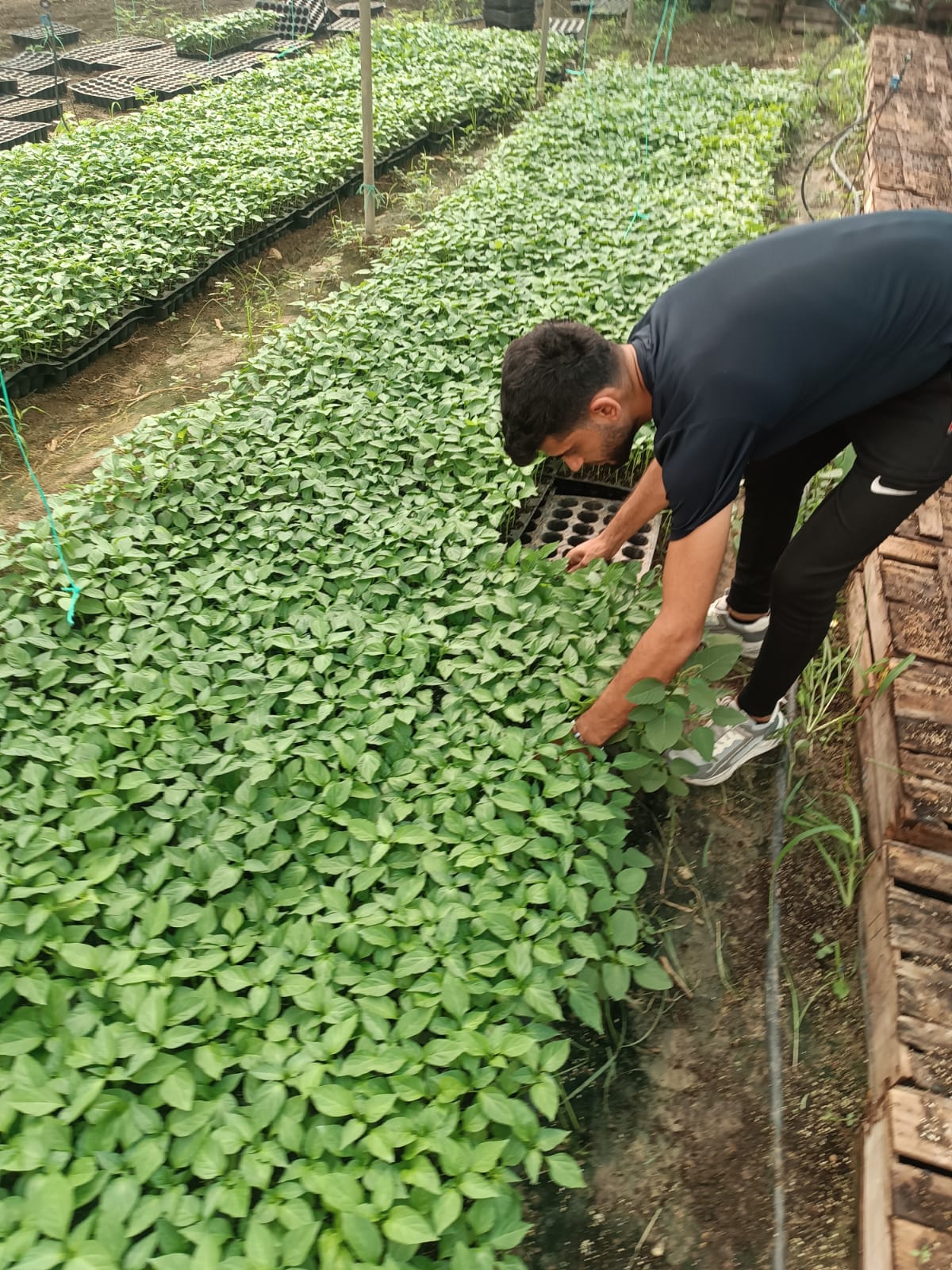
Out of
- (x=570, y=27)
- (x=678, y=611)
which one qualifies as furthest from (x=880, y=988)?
(x=570, y=27)

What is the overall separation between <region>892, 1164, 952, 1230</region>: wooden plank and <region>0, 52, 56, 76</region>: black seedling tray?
9.89m

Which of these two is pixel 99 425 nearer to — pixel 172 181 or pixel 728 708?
pixel 172 181

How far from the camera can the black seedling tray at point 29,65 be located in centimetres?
785

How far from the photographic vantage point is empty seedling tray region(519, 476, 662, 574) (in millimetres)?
3041

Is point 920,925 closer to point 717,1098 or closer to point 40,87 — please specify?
point 717,1098

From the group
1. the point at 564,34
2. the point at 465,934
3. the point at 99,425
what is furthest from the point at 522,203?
the point at 564,34

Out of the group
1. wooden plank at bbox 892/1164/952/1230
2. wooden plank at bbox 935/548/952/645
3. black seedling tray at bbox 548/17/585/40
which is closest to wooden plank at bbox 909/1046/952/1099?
wooden plank at bbox 892/1164/952/1230

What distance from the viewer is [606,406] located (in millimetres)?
1794

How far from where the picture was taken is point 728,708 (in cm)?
204

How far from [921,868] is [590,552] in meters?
1.14

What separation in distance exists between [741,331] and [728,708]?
2.83 feet

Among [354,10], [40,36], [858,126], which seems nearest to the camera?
[858,126]

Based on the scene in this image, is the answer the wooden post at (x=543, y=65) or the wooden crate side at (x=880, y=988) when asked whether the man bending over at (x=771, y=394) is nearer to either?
the wooden crate side at (x=880, y=988)

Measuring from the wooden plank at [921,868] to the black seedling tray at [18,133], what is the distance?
7.10 m
